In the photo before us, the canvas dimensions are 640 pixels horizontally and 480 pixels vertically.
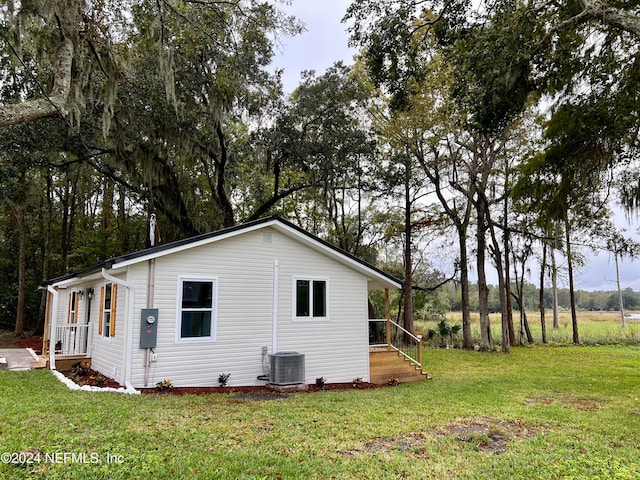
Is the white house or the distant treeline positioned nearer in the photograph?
the white house

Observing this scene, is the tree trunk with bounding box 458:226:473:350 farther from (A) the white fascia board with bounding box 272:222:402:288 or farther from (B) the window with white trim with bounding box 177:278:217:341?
(B) the window with white trim with bounding box 177:278:217:341

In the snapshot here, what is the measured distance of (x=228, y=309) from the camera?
8.87 m

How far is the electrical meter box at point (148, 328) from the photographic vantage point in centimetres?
785

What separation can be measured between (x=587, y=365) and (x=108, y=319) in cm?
1472

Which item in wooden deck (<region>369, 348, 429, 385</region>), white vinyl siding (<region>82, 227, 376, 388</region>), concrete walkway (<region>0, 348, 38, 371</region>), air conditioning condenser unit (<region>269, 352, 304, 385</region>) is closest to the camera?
white vinyl siding (<region>82, 227, 376, 388</region>)

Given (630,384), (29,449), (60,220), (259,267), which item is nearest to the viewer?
(29,449)

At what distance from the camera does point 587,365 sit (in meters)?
14.0

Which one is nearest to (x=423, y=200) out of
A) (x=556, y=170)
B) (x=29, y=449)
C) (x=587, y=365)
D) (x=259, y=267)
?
(x=587, y=365)

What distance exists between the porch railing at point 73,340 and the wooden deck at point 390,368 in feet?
24.6

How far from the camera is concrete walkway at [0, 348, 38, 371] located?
9875 millimetres

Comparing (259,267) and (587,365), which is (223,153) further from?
(587,365)

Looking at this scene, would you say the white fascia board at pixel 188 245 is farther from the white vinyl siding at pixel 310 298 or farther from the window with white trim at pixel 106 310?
the window with white trim at pixel 106 310

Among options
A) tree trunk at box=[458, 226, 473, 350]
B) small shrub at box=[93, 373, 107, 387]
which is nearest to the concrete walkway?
small shrub at box=[93, 373, 107, 387]

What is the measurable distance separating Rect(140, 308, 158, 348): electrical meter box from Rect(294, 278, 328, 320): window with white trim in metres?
3.12
